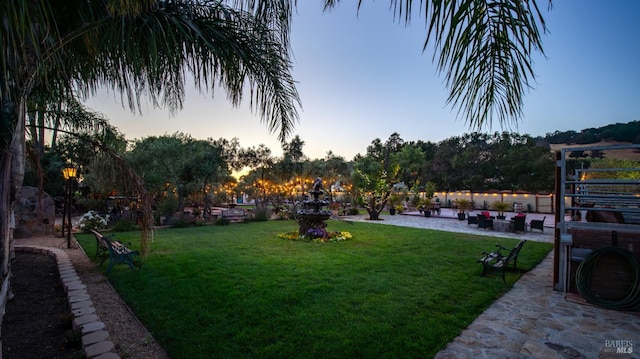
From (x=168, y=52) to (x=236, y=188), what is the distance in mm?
29287

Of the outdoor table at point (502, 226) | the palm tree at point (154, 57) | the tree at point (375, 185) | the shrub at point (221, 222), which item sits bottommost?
the shrub at point (221, 222)

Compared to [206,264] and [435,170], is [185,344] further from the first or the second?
[435,170]

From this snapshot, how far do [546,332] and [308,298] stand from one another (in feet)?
10.4

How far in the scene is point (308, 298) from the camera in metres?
4.76

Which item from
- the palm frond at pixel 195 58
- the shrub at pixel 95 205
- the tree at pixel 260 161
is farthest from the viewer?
the tree at pixel 260 161

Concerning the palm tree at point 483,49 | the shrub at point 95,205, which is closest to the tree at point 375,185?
the shrub at point 95,205

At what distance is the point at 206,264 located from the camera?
22.6 feet

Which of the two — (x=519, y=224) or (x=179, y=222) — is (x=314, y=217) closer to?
(x=179, y=222)

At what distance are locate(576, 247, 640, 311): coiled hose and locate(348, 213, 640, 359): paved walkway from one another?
0.37 feet

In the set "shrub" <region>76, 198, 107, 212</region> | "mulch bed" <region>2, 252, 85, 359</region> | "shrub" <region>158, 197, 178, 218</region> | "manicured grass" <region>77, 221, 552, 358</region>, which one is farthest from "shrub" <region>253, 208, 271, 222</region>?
"mulch bed" <region>2, 252, 85, 359</region>

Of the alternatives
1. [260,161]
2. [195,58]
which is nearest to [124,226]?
[260,161]

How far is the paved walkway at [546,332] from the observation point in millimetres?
3121

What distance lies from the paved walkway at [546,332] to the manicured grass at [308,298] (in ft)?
0.65

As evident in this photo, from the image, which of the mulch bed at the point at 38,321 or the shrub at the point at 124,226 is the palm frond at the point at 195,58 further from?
the shrub at the point at 124,226
